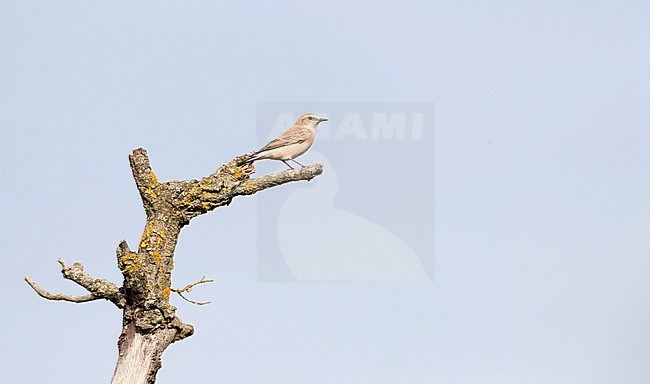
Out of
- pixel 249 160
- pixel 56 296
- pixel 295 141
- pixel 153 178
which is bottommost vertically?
pixel 56 296

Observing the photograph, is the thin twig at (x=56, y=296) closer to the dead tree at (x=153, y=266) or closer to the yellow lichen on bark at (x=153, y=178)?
the dead tree at (x=153, y=266)

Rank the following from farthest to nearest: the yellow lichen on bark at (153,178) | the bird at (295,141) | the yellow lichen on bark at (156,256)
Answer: the bird at (295,141) → the yellow lichen on bark at (153,178) → the yellow lichen on bark at (156,256)

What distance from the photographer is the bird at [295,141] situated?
11.0m

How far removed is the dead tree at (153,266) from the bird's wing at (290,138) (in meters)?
1.09

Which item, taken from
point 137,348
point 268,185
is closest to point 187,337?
point 137,348

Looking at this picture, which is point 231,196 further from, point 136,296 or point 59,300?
point 59,300

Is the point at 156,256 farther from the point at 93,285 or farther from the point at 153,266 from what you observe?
the point at 93,285

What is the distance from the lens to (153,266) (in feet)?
30.2

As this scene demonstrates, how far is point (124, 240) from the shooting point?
9078mm

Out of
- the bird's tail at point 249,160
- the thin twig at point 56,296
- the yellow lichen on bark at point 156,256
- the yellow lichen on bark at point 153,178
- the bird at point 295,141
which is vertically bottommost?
the thin twig at point 56,296

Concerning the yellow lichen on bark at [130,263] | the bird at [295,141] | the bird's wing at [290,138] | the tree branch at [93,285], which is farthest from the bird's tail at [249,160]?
the tree branch at [93,285]

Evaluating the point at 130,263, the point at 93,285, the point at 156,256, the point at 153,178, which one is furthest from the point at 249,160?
the point at 93,285

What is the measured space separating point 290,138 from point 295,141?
0.08m

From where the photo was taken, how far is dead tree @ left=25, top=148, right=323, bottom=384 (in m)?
8.94
